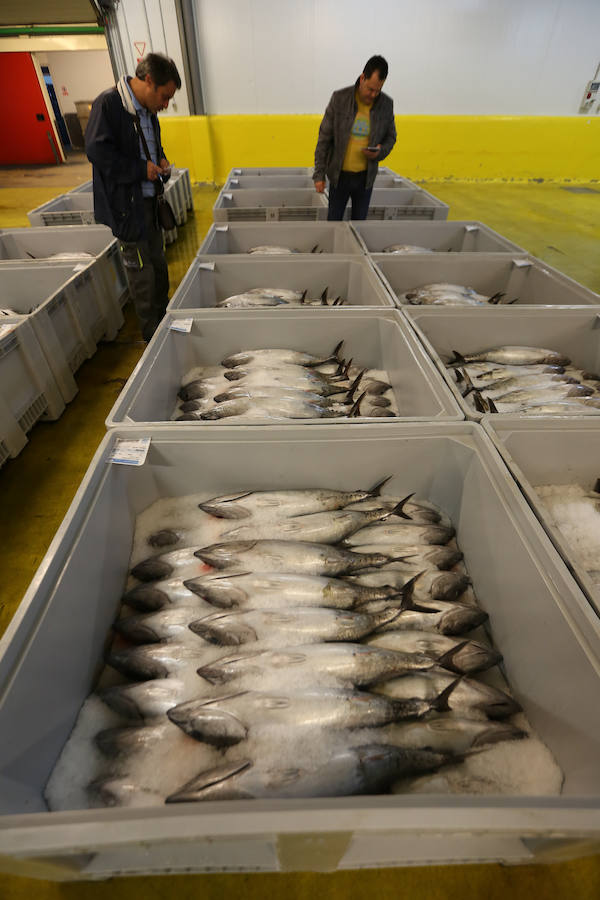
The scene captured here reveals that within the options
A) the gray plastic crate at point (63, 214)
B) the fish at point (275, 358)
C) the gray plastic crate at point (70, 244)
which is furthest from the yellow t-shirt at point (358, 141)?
the fish at point (275, 358)

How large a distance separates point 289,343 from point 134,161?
1.79 meters

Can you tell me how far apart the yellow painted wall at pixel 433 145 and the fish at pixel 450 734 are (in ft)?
34.0

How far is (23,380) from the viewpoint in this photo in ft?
8.87

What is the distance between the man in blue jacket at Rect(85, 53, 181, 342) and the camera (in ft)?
8.79

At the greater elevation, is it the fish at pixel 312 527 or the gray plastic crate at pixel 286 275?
the gray plastic crate at pixel 286 275

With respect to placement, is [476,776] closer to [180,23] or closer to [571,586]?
[571,586]

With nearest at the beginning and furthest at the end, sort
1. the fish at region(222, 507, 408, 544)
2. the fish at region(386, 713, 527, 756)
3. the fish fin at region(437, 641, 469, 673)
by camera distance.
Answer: the fish at region(386, 713, 527, 756), the fish fin at region(437, 641, 469, 673), the fish at region(222, 507, 408, 544)

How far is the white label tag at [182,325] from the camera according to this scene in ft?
7.09

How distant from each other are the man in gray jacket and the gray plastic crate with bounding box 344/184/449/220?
10.3 inches

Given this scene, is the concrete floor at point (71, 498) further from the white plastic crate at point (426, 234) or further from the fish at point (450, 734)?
the white plastic crate at point (426, 234)

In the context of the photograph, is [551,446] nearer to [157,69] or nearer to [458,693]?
[458,693]

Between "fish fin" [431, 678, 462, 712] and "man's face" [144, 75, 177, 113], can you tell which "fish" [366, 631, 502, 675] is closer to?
"fish fin" [431, 678, 462, 712]

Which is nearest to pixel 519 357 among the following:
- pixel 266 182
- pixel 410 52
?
pixel 266 182

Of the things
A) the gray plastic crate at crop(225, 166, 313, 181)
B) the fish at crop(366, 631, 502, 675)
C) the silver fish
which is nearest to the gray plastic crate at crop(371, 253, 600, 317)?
the fish at crop(366, 631, 502, 675)
